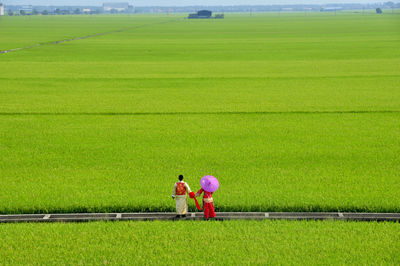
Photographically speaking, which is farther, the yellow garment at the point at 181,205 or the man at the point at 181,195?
the yellow garment at the point at 181,205

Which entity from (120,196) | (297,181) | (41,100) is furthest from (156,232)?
(41,100)

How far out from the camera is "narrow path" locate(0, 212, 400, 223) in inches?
307

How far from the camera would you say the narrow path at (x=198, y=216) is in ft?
25.6

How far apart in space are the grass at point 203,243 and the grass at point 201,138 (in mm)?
840

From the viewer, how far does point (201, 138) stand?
537 inches

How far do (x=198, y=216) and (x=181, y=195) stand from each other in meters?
0.72

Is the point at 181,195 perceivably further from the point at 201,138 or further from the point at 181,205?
the point at 201,138

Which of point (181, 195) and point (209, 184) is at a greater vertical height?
point (209, 184)

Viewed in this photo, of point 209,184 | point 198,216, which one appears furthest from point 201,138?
point 209,184

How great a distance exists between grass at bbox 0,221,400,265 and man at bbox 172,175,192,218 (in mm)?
206

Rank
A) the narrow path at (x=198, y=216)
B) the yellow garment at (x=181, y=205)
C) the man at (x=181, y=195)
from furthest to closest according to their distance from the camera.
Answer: the narrow path at (x=198, y=216), the yellow garment at (x=181, y=205), the man at (x=181, y=195)

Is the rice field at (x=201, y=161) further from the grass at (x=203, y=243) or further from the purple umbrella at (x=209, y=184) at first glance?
the purple umbrella at (x=209, y=184)

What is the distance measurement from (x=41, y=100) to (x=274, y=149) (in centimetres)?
1197

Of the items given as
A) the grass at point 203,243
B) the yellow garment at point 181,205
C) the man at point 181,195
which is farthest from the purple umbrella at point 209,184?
the grass at point 203,243
